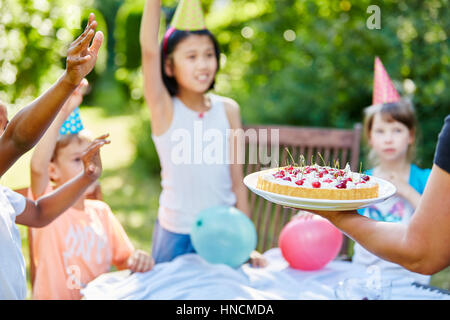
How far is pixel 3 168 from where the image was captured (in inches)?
45.2

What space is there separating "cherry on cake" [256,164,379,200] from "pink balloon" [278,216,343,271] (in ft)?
2.27

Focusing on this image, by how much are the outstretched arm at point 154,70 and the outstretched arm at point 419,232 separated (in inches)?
49.2

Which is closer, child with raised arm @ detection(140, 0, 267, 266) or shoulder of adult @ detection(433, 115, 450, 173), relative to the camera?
shoulder of adult @ detection(433, 115, 450, 173)

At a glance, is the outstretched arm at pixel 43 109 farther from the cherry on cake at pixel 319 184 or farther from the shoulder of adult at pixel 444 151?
the shoulder of adult at pixel 444 151

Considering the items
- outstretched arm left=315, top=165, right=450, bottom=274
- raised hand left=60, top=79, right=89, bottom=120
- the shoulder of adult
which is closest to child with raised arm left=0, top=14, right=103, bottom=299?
raised hand left=60, top=79, right=89, bottom=120

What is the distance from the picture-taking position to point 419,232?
1216mm

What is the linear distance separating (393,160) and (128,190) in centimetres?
478

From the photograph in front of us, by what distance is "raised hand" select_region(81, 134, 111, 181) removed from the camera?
5.48 feet

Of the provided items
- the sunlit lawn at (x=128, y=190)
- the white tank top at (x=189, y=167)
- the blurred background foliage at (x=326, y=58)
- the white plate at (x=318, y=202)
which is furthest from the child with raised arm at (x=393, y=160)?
the sunlit lawn at (x=128, y=190)

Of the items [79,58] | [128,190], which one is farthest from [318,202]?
[128,190]

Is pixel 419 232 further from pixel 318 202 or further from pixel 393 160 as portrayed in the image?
pixel 393 160

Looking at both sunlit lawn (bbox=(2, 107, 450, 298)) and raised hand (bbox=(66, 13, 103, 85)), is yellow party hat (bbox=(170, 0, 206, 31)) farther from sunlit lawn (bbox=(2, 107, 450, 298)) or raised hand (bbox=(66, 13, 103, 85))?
sunlit lawn (bbox=(2, 107, 450, 298))

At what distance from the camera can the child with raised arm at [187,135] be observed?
2.39 metres

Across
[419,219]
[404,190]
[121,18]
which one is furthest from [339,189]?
[121,18]
